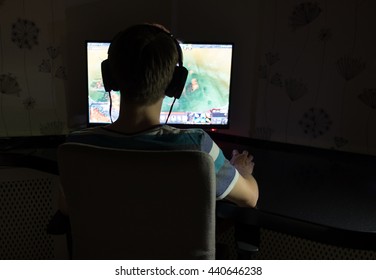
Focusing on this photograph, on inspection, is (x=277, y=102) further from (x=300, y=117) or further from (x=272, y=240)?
(x=272, y=240)

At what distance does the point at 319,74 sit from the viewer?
178 centimetres

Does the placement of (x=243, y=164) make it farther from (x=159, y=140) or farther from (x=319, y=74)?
(x=319, y=74)

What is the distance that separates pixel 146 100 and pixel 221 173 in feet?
0.83

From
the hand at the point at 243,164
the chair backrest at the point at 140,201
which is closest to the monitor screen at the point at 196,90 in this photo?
the hand at the point at 243,164

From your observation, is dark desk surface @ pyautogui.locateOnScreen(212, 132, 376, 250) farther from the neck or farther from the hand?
the neck

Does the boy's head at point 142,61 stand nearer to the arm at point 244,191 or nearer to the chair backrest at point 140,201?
the chair backrest at point 140,201

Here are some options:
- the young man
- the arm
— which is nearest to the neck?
the young man

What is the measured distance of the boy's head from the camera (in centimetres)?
87

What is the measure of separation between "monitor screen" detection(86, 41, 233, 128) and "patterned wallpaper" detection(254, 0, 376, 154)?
196 mm

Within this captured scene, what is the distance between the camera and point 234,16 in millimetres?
1961

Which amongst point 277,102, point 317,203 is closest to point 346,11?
point 277,102

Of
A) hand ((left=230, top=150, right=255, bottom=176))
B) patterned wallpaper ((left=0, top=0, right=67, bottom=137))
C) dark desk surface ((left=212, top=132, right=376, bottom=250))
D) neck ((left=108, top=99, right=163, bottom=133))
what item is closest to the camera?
neck ((left=108, top=99, right=163, bottom=133))

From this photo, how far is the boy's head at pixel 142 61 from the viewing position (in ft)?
2.86
